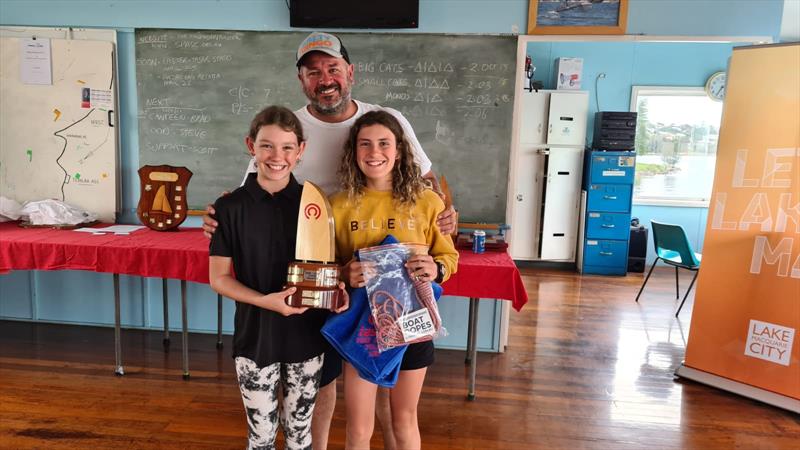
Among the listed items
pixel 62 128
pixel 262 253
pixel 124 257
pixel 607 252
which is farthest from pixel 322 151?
pixel 607 252

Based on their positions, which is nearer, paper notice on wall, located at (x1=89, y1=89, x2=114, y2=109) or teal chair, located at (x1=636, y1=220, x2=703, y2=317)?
paper notice on wall, located at (x1=89, y1=89, x2=114, y2=109)

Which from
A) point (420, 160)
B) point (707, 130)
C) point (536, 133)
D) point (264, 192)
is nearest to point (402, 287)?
point (264, 192)

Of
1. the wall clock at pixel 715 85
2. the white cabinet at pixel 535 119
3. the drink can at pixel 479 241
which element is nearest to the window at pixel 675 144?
the wall clock at pixel 715 85

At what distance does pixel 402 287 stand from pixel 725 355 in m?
2.40

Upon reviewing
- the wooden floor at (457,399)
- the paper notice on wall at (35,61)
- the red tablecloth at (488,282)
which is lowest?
the wooden floor at (457,399)

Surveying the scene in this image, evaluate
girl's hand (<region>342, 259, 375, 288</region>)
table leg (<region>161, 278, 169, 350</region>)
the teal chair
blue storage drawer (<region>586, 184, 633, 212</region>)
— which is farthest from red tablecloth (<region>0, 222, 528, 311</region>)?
blue storage drawer (<region>586, 184, 633, 212</region>)

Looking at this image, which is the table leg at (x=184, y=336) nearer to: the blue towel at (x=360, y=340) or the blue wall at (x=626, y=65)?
the blue towel at (x=360, y=340)

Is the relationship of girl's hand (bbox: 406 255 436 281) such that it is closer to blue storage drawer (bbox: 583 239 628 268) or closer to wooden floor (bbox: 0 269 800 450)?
wooden floor (bbox: 0 269 800 450)

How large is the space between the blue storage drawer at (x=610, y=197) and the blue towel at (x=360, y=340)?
4821 mm

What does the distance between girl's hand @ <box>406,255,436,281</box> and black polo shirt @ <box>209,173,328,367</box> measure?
35cm

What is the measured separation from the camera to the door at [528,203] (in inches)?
231

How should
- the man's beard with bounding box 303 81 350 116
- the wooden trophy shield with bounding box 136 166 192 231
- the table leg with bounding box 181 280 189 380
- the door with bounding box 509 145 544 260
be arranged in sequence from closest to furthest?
1. the man's beard with bounding box 303 81 350 116
2. the table leg with bounding box 181 280 189 380
3. the wooden trophy shield with bounding box 136 166 192 231
4. the door with bounding box 509 145 544 260

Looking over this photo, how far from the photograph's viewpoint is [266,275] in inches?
58.3

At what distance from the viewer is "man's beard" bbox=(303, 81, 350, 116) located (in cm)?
174
